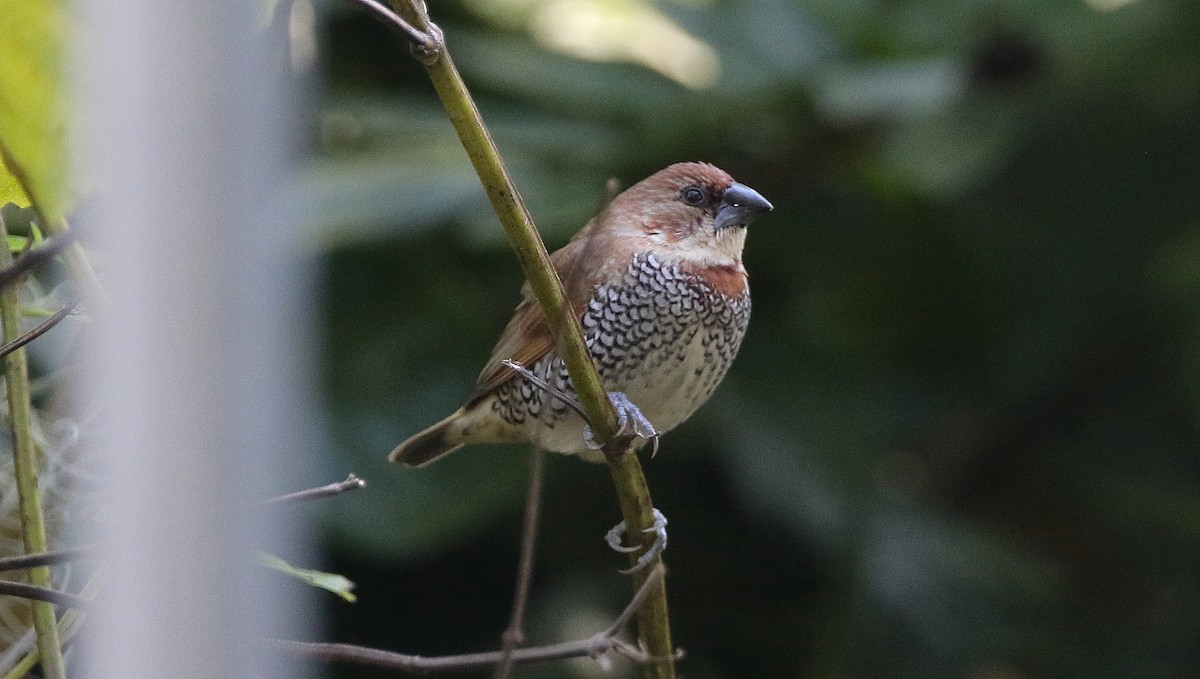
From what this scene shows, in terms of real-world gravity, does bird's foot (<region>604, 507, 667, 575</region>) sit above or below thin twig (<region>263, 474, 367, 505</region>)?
above

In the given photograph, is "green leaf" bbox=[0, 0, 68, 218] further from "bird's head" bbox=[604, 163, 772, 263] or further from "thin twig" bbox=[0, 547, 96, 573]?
"bird's head" bbox=[604, 163, 772, 263]

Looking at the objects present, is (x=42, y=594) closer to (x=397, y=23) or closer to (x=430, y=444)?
(x=397, y=23)

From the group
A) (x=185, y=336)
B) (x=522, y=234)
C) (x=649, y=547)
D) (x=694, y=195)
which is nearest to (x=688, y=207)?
(x=694, y=195)

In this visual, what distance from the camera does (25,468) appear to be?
85cm

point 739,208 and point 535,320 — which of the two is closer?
point 535,320

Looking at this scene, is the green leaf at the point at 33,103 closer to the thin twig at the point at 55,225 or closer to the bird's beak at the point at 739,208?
the thin twig at the point at 55,225

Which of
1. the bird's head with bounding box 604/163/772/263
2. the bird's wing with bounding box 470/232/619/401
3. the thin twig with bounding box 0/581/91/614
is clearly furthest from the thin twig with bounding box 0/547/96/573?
the bird's head with bounding box 604/163/772/263

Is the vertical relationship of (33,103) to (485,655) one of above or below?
above

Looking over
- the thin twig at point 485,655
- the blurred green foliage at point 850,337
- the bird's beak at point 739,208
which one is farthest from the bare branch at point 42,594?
the blurred green foliage at point 850,337

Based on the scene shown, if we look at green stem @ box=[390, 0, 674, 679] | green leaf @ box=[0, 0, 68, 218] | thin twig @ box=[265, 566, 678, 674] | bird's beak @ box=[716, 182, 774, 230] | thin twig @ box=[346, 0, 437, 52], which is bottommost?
thin twig @ box=[265, 566, 678, 674]

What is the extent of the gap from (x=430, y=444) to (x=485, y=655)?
47cm

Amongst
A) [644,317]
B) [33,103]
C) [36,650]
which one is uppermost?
[644,317]

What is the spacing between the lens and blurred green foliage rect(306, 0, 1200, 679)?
2.17 meters

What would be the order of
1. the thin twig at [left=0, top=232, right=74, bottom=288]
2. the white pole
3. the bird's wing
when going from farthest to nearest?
the bird's wing, the thin twig at [left=0, top=232, right=74, bottom=288], the white pole
